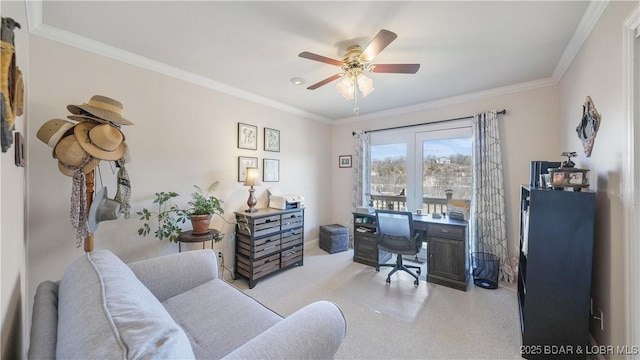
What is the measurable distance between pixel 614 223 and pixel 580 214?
16 cm

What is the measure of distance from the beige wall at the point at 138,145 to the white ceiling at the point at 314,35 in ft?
0.57

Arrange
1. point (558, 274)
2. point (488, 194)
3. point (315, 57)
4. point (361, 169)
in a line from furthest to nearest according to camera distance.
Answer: point (361, 169) → point (488, 194) → point (315, 57) → point (558, 274)

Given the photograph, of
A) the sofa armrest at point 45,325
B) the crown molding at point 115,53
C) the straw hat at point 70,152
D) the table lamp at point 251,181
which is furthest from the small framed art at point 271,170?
the sofa armrest at point 45,325

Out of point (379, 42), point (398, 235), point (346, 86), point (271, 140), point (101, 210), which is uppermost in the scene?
point (379, 42)

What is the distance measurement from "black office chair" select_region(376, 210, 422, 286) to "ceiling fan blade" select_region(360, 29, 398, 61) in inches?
72.6

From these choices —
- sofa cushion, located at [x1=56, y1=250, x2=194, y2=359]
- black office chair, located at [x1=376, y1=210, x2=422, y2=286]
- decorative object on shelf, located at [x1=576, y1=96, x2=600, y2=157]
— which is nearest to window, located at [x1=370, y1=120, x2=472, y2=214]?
black office chair, located at [x1=376, y1=210, x2=422, y2=286]

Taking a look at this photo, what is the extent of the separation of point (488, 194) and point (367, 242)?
1.74 metres

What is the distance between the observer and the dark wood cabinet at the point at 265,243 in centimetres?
287

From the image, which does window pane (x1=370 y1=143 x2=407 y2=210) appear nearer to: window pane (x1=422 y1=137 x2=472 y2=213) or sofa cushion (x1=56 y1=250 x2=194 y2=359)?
window pane (x1=422 y1=137 x2=472 y2=213)

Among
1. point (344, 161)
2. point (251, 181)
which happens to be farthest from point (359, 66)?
point (344, 161)

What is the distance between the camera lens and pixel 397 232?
2.95m

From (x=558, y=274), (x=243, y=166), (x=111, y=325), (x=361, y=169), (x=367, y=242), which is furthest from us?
(x=361, y=169)

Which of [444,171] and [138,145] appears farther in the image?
[444,171]

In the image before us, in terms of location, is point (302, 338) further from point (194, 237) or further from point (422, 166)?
point (422, 166)
